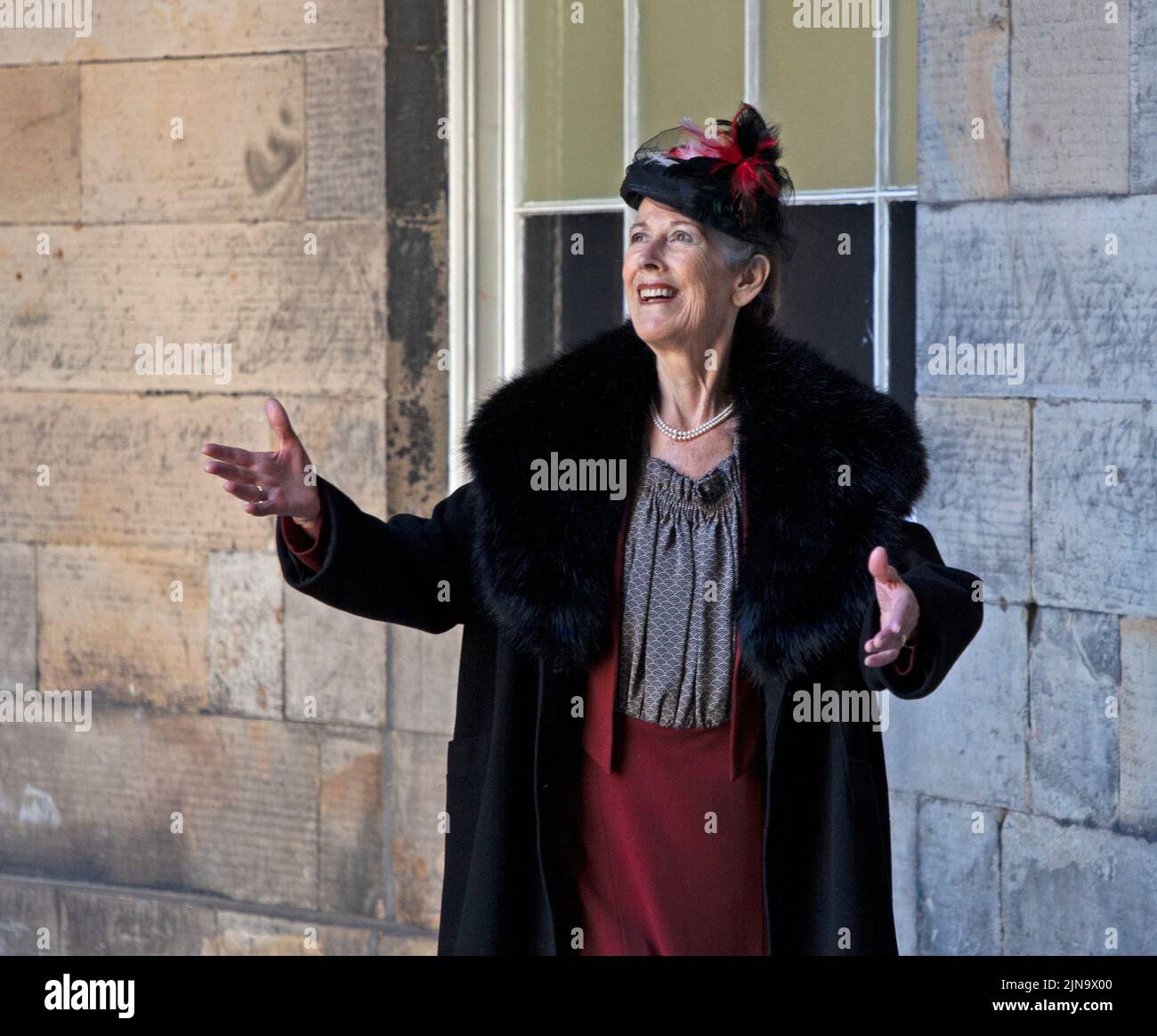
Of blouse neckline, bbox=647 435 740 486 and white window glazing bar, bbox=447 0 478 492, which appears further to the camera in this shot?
white window glazing bar, bbox=447 0 478 492

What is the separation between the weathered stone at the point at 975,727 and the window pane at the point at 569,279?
1.39 metres

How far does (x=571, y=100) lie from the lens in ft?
16.3

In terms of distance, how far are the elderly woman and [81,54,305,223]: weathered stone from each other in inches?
93.2

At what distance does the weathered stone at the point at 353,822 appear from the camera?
16.9 feet

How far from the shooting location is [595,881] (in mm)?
2846

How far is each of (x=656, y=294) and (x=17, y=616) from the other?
332cm

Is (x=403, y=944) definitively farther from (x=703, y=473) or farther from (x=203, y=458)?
(x=703, y=473)

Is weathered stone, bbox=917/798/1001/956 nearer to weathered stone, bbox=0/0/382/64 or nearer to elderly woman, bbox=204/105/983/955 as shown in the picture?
elderly woman, bbox=204/105/983/955

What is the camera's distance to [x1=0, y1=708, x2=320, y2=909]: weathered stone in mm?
5250

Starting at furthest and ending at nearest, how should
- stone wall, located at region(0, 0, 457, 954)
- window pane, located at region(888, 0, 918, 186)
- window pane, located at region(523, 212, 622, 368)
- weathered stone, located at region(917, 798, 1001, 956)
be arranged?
stone wall, located at region(0, 0, 457, 954)
window pane, located at region(523, 212, 622, 368)
window pane, located at region(888, 0, 918, 186)
weathered stone, located at region(917, 798, 1001, 956)

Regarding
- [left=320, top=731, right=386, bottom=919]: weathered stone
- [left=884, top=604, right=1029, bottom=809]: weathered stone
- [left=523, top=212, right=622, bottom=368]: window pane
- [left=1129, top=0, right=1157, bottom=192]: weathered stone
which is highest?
[left=1129, top=0, right=1157, bottom=192]: weathered stone

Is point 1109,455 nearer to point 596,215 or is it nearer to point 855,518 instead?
point 855,518

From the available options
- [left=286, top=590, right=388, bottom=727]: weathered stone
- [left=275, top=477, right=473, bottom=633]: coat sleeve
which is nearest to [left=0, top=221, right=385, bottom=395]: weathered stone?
[left=286, top=590, right=388, bottom=727]: weathered stone

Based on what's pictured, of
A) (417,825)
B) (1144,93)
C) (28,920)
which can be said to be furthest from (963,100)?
(28,920)
